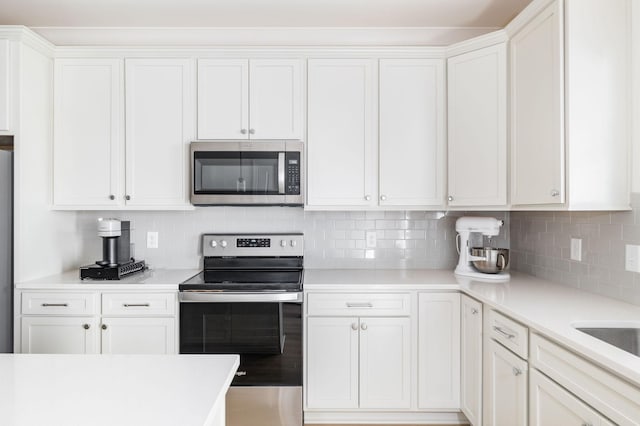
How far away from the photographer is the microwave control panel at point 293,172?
7.84 feet

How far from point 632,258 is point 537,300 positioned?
0.43m

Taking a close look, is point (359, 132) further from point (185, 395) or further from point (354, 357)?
point (185, 395)

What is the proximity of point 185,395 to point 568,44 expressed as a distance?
1993 mm

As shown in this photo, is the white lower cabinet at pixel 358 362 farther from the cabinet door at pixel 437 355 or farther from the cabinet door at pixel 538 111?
the cabinet door at pixel 538 111

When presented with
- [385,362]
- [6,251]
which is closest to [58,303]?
[6,251]

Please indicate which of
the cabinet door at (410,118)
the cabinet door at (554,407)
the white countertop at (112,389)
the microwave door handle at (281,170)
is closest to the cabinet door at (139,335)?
the microwave door handle at (281,170)

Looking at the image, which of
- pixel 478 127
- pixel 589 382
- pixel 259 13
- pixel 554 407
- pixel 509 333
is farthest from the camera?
pixel 259 13

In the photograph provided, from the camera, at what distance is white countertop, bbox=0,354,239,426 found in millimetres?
784

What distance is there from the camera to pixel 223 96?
245cm

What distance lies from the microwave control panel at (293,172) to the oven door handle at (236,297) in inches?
25.5

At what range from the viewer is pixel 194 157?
2.41 meters

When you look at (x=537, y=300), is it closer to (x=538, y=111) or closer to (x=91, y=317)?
(x=538, y=111)

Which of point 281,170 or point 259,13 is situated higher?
point 259,13

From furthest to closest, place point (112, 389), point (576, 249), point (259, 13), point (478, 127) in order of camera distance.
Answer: point (259, 13), point (478, 127), point (576, 249), point (112, 389)
